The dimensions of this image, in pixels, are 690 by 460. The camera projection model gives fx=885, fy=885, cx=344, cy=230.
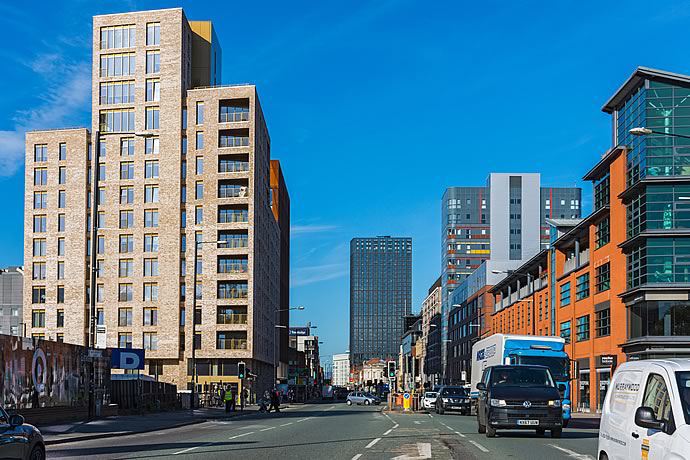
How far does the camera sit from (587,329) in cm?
6450

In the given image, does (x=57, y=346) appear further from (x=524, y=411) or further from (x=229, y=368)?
(x=229, y=368)

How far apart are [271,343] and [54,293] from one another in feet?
91.5

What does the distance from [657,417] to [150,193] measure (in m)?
85.0

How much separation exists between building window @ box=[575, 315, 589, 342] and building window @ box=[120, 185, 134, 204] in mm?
47289

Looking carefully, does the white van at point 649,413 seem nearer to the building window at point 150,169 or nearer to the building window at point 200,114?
the building window at point 200,114

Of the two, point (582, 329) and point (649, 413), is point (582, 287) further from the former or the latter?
point (649, 413)

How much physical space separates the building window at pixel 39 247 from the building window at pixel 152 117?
657 inches

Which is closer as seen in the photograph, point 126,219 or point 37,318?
point 126,219

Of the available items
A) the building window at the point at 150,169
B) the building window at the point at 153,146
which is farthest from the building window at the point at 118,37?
the building window at the point at 150,169

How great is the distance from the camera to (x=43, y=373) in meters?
32.4

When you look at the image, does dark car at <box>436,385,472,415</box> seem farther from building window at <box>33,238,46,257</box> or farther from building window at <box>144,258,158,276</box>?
building window at <box>33,238,46,257</box>

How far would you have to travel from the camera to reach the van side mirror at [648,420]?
8812mm

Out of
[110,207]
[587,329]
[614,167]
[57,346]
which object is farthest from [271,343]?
[57,346]

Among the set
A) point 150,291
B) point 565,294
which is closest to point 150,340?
point 150,291
